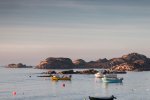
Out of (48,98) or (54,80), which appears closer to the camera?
(48,98)

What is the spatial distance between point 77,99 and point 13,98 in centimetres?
1602

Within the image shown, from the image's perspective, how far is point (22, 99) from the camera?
323 feet

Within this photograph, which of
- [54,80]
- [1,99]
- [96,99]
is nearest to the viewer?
[96,99]

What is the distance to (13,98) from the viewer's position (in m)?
99.9

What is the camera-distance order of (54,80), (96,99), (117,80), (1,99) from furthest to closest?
(54,80) < (117,80) < (1,99) < (96,99)

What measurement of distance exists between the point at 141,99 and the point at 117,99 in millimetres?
6137

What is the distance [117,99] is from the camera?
322 ft

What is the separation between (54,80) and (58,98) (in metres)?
82.9

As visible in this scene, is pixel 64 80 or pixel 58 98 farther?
pixel 64 80

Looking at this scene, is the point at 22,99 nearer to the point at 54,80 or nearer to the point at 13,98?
the point at 13,98

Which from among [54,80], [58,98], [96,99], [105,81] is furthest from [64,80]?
[96,99]

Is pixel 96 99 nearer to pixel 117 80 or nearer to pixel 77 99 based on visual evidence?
pixel 77 99

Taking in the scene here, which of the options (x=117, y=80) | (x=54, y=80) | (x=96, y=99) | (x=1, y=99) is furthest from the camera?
(x=54, y=80)

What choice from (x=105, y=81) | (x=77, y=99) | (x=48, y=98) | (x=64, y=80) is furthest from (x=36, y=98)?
(x=64, y=80)
